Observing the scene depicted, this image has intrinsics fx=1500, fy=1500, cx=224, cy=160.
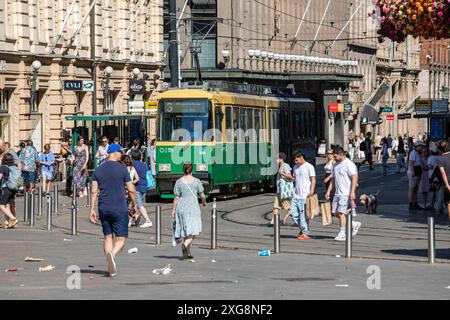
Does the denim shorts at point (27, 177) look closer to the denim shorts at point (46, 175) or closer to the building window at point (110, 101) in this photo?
the denim shorts at point (46, 175)

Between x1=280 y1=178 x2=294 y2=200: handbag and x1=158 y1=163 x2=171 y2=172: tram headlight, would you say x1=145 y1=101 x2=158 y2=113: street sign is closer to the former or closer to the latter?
x1=158 y1=163 x2=171 y2=172: tram headlight

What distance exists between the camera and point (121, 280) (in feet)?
67.2

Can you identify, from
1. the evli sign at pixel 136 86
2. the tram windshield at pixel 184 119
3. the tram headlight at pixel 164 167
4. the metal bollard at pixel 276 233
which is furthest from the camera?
the evli sign at pixel 136 86

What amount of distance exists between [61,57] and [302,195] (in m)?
28.6

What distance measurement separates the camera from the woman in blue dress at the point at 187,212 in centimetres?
2423

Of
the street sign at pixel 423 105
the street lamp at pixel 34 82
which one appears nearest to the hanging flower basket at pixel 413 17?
the street lamp at pixel 34 82

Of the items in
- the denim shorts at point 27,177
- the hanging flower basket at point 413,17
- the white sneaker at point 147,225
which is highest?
the hanging flower basket at point 413,17

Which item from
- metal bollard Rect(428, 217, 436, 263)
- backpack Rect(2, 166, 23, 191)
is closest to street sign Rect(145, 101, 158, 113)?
backpack Rect(2, 166, 23, 191)

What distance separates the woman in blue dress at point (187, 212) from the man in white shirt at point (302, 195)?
5454 mm

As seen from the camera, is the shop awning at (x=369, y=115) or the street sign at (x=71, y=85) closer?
the street sign at (x=71, y=85)

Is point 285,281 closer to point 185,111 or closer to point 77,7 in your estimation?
point 185,111

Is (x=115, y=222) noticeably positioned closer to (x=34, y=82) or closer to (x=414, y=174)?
(x=414, y=174)

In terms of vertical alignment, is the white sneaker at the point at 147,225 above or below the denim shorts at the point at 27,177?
below

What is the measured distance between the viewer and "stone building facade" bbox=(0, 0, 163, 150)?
5300 centimetres
